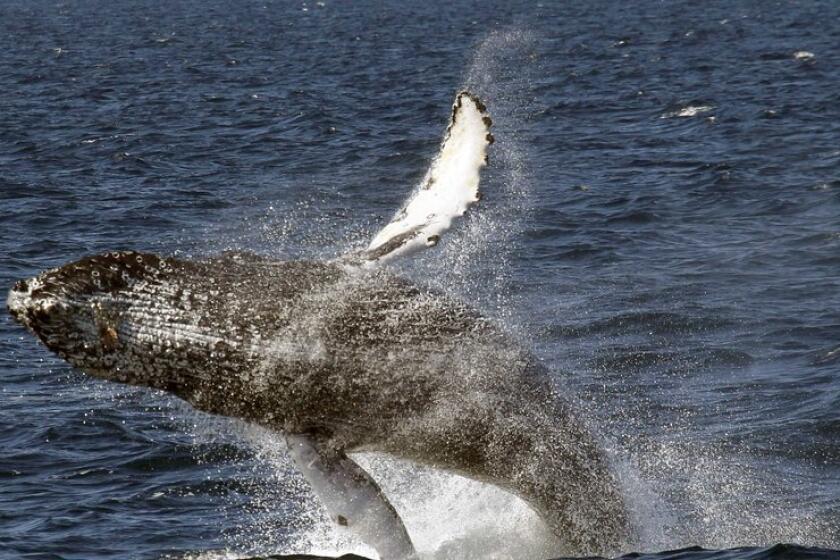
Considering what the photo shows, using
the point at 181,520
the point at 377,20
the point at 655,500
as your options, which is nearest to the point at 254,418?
the point at 181,520

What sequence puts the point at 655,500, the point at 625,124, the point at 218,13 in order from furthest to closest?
the point at 218,13 < the point at 625,124 < the point at 655,500

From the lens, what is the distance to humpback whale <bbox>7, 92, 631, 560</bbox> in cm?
1126

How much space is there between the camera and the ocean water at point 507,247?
48.1ft

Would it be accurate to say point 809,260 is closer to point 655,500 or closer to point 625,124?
point 655,500

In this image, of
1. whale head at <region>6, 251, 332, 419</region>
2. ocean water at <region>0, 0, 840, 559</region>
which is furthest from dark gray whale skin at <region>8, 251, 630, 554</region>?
ocean water at <region>0, 0, 840, 559</region>

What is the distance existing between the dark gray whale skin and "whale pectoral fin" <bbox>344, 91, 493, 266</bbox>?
368 mm

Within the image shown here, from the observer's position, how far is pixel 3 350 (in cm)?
2139

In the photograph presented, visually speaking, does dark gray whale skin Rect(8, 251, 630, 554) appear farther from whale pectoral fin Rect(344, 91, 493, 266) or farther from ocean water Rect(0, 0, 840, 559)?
ocean water Rect(0, 0, 840, 559)

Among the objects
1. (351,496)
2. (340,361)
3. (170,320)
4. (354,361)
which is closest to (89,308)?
(170,320)

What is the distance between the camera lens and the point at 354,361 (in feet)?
39.4

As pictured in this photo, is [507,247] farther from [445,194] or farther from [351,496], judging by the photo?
[351,496]

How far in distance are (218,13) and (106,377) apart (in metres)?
107

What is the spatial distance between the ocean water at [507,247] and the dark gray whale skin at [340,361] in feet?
2.14

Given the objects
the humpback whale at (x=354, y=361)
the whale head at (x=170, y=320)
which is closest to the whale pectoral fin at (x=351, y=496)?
the humpback whale at (x=354, y=361)
